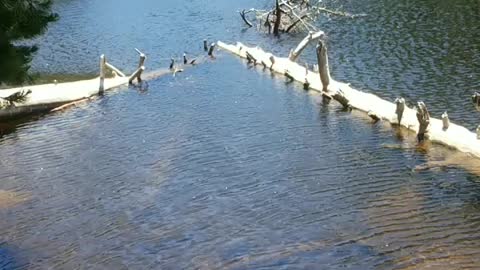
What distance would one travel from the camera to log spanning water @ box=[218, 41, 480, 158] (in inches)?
848

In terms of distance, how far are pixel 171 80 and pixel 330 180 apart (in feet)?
52.8

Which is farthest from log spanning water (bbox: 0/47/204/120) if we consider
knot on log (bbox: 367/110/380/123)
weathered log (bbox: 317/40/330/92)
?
knot on log (bbox: 367/110/380/123)

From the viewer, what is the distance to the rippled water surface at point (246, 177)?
15.9 m

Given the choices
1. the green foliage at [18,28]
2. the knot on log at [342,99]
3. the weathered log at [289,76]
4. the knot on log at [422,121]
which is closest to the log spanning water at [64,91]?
the weathered log at [289,76]

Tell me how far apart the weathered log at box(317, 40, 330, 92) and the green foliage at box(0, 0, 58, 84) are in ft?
49.8

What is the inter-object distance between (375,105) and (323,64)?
3.63 m

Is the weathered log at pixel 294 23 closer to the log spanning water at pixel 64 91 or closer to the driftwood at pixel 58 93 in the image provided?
the log spanning water at pixel 64 91

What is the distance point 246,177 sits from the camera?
2034cm

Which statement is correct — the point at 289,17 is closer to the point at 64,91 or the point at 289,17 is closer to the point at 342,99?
the point at 64,91

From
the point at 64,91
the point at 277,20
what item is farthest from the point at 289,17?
the point at 64,91

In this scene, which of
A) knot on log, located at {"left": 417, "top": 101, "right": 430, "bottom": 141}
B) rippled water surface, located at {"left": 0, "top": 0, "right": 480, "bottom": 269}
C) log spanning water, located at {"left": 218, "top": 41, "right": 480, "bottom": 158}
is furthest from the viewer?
knot on log, located at {"left": 417, "top": 101, "right": 430, "bottom": 141}

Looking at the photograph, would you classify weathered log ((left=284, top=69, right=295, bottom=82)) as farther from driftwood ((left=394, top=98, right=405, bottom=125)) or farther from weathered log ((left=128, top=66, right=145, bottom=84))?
driftwood ((left=394, top=98, right=405, bottom=125))

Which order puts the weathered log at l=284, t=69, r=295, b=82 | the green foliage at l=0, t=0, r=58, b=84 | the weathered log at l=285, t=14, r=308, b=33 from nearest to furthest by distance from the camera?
the green foliage at l=0, t=0, r=58, b=84 → the weathered log at l=284, t=69, r=295, b=82 → the weathered log at l=285, t=14, r=308, b=33

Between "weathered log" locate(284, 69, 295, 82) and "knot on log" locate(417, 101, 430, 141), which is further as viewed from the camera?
"weathered log" locate(284, 69, 295, 82)
